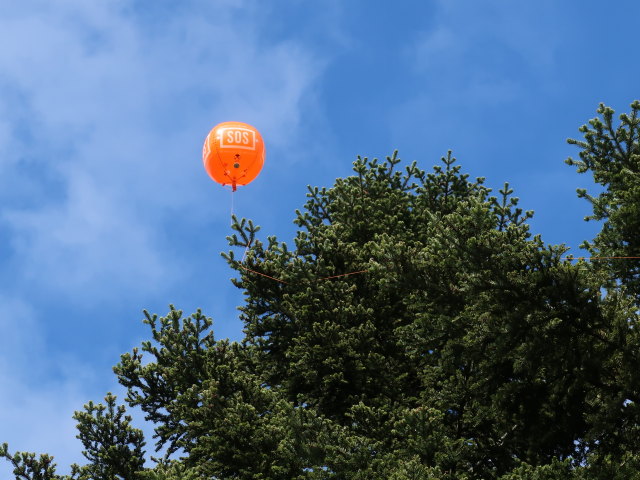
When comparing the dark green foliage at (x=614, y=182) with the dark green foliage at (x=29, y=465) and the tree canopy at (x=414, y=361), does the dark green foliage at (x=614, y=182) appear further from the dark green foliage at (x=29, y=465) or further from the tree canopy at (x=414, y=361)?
the dark green foliage at (x=29, y=465)

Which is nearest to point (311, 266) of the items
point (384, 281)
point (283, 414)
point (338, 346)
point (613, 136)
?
point (338, 346)

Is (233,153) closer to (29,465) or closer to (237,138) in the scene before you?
(237,138)

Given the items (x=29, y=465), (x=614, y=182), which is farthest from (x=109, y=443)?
(x=614, y=182)

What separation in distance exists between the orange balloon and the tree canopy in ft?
4.44

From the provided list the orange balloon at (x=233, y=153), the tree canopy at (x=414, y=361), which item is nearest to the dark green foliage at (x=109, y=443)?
the tree canopy at (x=414, y=361)

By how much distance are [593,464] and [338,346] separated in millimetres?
5808

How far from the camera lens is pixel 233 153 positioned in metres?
18.3

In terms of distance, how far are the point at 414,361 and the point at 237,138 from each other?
6.31 m

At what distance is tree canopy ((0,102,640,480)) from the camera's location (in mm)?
11797

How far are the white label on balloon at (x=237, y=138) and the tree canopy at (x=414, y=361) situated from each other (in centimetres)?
189

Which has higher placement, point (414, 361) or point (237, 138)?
point (237, 138)

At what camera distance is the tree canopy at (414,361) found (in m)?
11.8

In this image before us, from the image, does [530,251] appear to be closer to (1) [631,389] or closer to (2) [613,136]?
(1) [631,389]

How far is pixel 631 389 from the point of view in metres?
12.1
